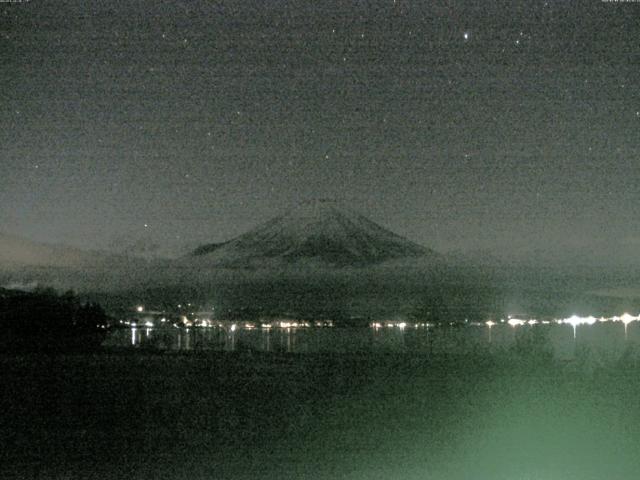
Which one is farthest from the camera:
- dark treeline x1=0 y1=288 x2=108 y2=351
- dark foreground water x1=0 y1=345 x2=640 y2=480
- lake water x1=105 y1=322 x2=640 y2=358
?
dark treeline x1=0 y1=288 x2=108 y2=351

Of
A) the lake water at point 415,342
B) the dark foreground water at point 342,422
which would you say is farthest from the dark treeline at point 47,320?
the dark foreground water at point 342,422

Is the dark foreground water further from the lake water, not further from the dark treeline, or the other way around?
the dark treeline

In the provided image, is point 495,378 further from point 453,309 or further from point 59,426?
point 453,309

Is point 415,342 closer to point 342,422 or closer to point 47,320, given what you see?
point 47,320

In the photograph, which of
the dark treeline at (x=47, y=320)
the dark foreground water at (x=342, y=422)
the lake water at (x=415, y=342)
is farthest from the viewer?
the dark treeline at (x=47, y=320)

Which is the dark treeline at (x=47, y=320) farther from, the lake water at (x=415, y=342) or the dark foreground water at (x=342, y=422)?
the dark foreground water at (x=342, y=422)

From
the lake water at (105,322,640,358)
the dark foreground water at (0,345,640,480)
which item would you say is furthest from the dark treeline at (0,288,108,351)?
the dark foreground water at (0,345,640,480)

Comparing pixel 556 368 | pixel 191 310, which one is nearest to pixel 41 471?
pixel 556 368

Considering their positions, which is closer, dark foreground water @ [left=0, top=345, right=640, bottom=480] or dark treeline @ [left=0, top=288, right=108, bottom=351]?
dark foreground water @ [left=0, top=345, right=640, bottom=480]

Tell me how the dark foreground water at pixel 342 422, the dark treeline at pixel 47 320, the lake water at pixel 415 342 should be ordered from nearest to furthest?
1. the dark foreground water at pixel 342 422
2. the lake water at pixel 415 342
3. the dark treeline at pixel 47 320
